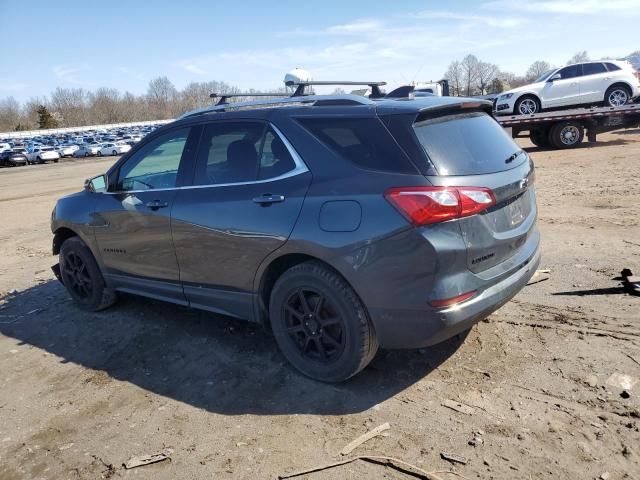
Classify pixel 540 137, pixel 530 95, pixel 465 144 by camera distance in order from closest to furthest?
pixel 465 144, pixel 530 95, pixel 540 137

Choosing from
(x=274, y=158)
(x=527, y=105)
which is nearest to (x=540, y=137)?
(x=527, y=105)

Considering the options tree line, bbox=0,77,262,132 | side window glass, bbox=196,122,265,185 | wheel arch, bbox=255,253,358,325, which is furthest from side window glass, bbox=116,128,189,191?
tree line, bbox=0,77,262,132

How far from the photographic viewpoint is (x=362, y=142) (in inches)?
129

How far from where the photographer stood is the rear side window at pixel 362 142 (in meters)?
3.14

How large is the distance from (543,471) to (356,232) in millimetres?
1562

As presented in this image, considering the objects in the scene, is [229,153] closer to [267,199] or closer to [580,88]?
[267,199]

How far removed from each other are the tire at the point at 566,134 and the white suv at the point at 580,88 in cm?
85

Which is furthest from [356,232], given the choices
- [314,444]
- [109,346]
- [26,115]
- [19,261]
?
[26,115]

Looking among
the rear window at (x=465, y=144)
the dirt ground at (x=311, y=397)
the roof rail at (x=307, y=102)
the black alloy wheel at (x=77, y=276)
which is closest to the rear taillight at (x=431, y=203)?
the rear window at (x=465, y=144)

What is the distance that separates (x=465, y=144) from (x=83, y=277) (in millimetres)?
3943

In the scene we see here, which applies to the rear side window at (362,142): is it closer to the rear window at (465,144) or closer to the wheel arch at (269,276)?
the rear window at (465,144)

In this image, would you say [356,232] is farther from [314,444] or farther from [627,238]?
[627,238]

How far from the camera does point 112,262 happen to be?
4.92m

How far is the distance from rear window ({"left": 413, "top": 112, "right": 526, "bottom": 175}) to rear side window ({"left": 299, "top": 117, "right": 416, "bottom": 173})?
0.18 metres
